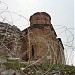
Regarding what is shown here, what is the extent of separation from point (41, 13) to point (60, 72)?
8.30 metres

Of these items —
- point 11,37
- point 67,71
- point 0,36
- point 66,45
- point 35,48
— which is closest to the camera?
point 66,45

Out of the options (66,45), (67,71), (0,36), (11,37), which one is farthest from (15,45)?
(66,45)

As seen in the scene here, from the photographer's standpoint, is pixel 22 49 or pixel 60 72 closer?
pixel 60 72

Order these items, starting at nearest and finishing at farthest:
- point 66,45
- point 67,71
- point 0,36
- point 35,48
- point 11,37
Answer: point 66,45, point 67,71, point 0,36, point 11,37, point 35,48

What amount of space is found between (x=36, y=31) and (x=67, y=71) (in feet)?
24.3

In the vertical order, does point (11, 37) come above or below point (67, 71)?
above

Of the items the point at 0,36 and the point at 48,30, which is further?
the point at 48,30

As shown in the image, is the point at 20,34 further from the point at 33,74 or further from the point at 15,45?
the point at 33,74

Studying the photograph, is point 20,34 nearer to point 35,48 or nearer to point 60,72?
point 35,48

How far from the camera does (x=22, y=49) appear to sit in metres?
13.9

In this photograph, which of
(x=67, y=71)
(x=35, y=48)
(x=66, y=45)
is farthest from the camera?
(x=35, y=48)

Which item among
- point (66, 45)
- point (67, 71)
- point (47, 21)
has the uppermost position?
point (47, 21)

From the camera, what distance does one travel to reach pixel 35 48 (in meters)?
13.6

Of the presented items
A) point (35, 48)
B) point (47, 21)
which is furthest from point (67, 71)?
point (47, 21)
